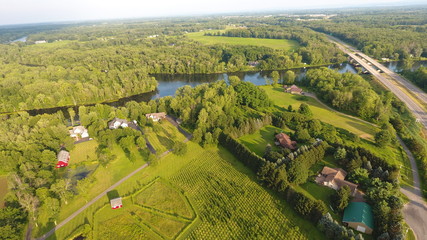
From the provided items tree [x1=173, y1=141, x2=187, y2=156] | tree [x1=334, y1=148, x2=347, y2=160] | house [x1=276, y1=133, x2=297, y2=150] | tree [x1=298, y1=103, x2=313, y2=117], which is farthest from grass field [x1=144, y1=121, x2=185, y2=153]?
tree [x1=298, y1=103, x2=313, y2=117]

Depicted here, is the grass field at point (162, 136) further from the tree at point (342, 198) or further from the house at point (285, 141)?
the tree at point (342, 198)

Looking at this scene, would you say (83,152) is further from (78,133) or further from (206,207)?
(206,207)

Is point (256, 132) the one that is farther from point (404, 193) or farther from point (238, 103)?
point (404, 193)

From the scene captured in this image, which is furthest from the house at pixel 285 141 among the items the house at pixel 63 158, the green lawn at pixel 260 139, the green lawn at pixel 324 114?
the house at pixel 63 158

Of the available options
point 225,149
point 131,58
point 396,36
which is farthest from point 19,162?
point 396,36

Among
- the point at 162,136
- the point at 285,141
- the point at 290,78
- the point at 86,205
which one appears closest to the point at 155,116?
the point at 162,136

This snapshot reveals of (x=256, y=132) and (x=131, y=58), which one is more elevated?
(x=131, y=58)
